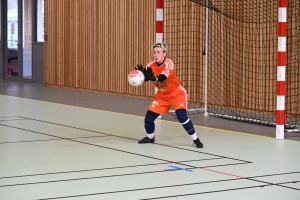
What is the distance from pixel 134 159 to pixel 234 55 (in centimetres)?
597

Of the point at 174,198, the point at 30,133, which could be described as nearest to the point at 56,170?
the point at 174,198

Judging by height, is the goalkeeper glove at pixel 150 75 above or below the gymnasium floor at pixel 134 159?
above

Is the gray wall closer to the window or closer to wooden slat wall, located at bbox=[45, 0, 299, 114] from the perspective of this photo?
the window

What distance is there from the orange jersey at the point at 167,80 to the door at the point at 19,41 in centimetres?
1307

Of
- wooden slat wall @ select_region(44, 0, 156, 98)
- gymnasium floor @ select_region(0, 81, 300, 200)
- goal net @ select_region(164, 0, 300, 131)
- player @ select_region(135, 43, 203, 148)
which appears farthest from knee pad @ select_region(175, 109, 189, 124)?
wooden slat wall @ select_region(44, 0, 156, 98)

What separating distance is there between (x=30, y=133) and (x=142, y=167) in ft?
10.3

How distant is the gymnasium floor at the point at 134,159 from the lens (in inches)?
226

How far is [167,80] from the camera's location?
27.3 feet

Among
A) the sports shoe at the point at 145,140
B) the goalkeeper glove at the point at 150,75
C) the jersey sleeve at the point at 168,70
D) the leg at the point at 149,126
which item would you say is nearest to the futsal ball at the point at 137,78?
the goalkeeper glove at the point at 150,75

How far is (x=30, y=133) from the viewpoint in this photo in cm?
945

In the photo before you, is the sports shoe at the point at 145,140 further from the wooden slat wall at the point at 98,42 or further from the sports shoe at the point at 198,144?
the wooden slat wall at the point at 98,42

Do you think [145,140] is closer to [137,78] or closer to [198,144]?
[198,144]

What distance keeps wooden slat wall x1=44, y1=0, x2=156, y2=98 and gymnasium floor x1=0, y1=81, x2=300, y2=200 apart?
3688mm

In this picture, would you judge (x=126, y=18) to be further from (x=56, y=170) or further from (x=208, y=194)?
(x=208, y=194)
